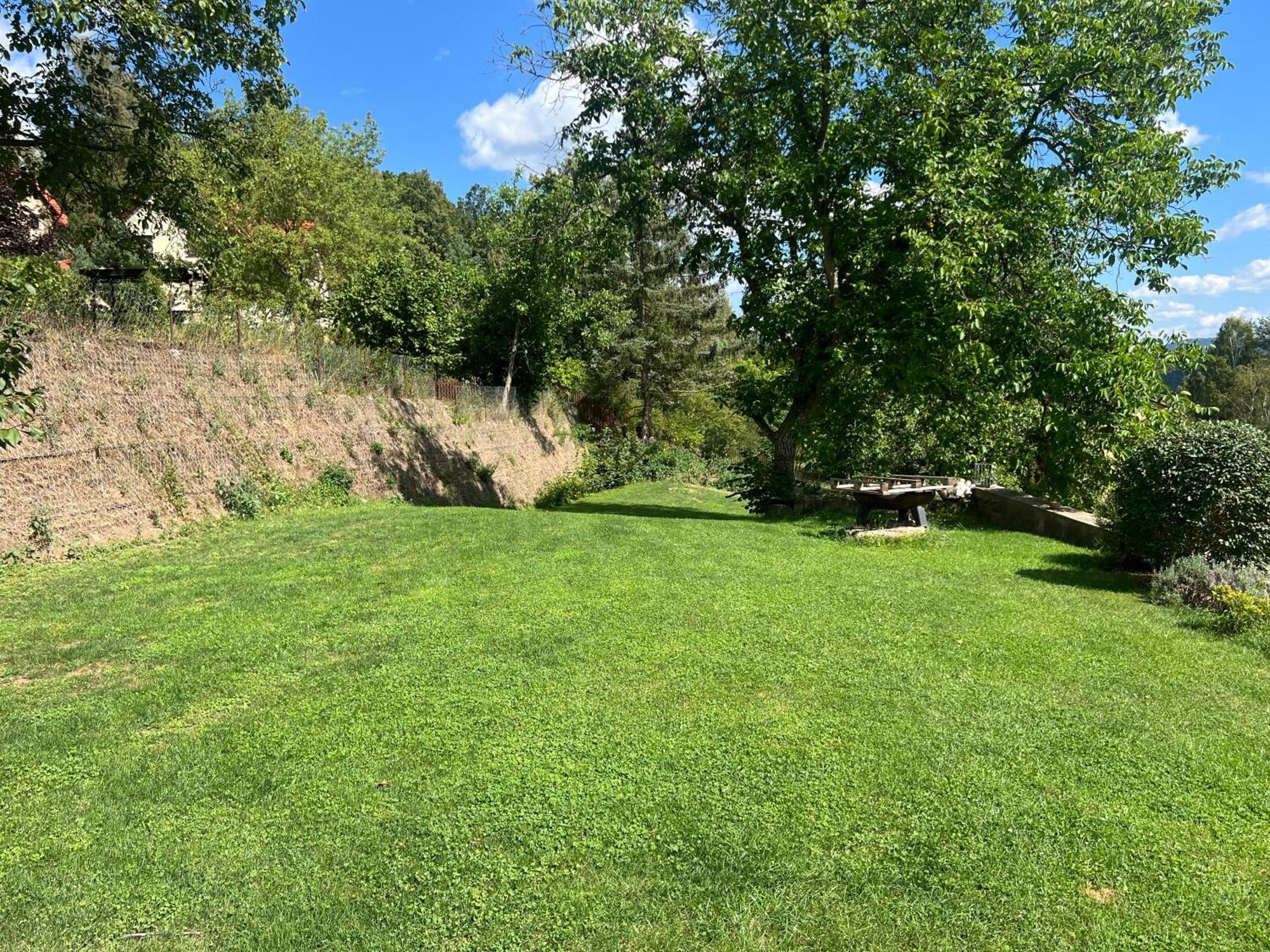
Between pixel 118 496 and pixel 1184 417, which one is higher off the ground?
pixel 1184 417

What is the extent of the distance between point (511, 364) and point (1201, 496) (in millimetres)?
17387

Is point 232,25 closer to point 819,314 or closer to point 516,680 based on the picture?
point 516,680

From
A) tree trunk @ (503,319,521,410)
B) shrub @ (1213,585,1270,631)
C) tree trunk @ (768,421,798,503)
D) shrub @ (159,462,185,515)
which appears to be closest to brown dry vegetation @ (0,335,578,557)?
shrub @ (159,462,185,515)

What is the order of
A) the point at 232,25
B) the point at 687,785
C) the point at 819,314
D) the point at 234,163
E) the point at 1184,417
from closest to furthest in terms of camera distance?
the point at 687,785 < the point at 232,25 < the point at 234,163 < the point at 1184,417 < the point at 819,314

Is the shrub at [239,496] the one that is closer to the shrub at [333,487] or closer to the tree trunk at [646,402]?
the shrub at [333,487]

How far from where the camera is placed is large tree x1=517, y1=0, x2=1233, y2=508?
10.1 m

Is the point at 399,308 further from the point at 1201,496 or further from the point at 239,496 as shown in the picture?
the point at 1201,496

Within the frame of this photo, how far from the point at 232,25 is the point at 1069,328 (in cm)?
1088

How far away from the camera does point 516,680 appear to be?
4238 millimetres

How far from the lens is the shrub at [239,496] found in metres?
10.3

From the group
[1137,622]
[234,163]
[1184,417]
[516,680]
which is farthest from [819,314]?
[516,680]

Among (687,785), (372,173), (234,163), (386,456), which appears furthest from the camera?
(372,173)

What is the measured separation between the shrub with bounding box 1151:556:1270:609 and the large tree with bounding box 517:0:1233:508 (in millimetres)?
4088

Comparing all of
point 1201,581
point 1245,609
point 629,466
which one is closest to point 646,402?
point 629,466
